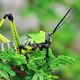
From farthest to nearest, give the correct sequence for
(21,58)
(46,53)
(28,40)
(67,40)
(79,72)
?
1. (67,40)
2. (79,72)
3. (28,40)
4. (46,53)
5. (21,58)

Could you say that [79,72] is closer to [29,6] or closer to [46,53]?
[29,6]

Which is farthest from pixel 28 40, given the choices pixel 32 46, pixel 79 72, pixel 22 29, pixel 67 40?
pixel 22 29

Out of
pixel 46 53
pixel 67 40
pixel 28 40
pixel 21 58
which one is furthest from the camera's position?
pixel 67 40

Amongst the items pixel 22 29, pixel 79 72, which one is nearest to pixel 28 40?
pixel 79 72

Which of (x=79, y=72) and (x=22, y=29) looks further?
(x=22, y=29)

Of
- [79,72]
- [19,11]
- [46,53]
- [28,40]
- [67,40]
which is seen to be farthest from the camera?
[19,11]

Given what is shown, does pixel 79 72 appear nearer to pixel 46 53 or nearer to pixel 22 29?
pixel 22 29

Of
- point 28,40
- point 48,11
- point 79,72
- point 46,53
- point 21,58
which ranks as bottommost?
point 21,58

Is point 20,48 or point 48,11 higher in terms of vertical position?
point 48,11

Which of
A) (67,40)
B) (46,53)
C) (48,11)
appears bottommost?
(46,53)
